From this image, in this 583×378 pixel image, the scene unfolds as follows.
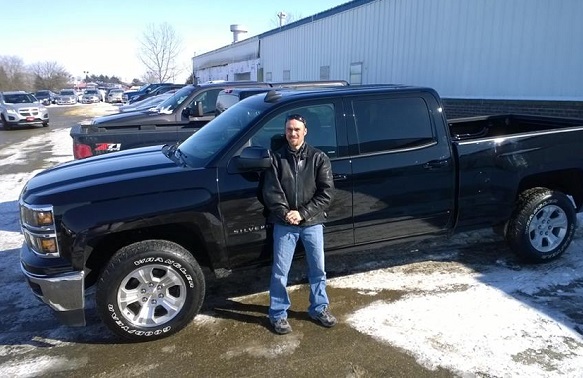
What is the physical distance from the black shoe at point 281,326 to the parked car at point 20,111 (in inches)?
861

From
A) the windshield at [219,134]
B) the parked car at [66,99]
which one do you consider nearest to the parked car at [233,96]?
the windshield at [219,134]

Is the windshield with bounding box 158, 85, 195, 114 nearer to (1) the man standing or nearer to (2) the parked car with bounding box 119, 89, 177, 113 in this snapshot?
(2) the parked car with bounding box 119, 89, 177, 113

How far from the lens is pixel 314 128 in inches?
145

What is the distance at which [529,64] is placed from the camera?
9.46 meters

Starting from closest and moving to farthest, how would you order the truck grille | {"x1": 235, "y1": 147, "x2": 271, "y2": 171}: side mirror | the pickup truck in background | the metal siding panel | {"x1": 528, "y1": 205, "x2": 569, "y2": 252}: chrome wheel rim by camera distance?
{"x1": 235, "y1": 147, "x2": 271, "y2": 171}: side mirror, {"x1": 528, "y1": 205, "x2": 569, "y2": 252}: chrome wheel rim, the pickup truck in background, the metal siding panel, the truck grille

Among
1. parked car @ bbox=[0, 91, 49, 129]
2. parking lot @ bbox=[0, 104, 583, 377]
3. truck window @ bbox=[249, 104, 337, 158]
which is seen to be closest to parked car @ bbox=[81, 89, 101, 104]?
parked car @ bbox=[0, 91, 49, 129]

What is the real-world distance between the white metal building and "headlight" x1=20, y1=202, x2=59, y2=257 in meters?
9.19

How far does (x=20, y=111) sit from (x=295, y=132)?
72.3 ft

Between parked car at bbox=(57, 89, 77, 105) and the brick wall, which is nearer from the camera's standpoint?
the brick wall

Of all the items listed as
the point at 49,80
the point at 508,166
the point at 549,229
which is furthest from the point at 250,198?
the point at 49,80

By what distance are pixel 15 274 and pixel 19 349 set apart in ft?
5.23

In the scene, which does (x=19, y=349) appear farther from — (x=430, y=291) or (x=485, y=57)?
(x=485, y=57)

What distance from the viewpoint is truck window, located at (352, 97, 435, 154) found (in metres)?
3.79

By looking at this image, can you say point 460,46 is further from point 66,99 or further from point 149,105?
point 66,99
